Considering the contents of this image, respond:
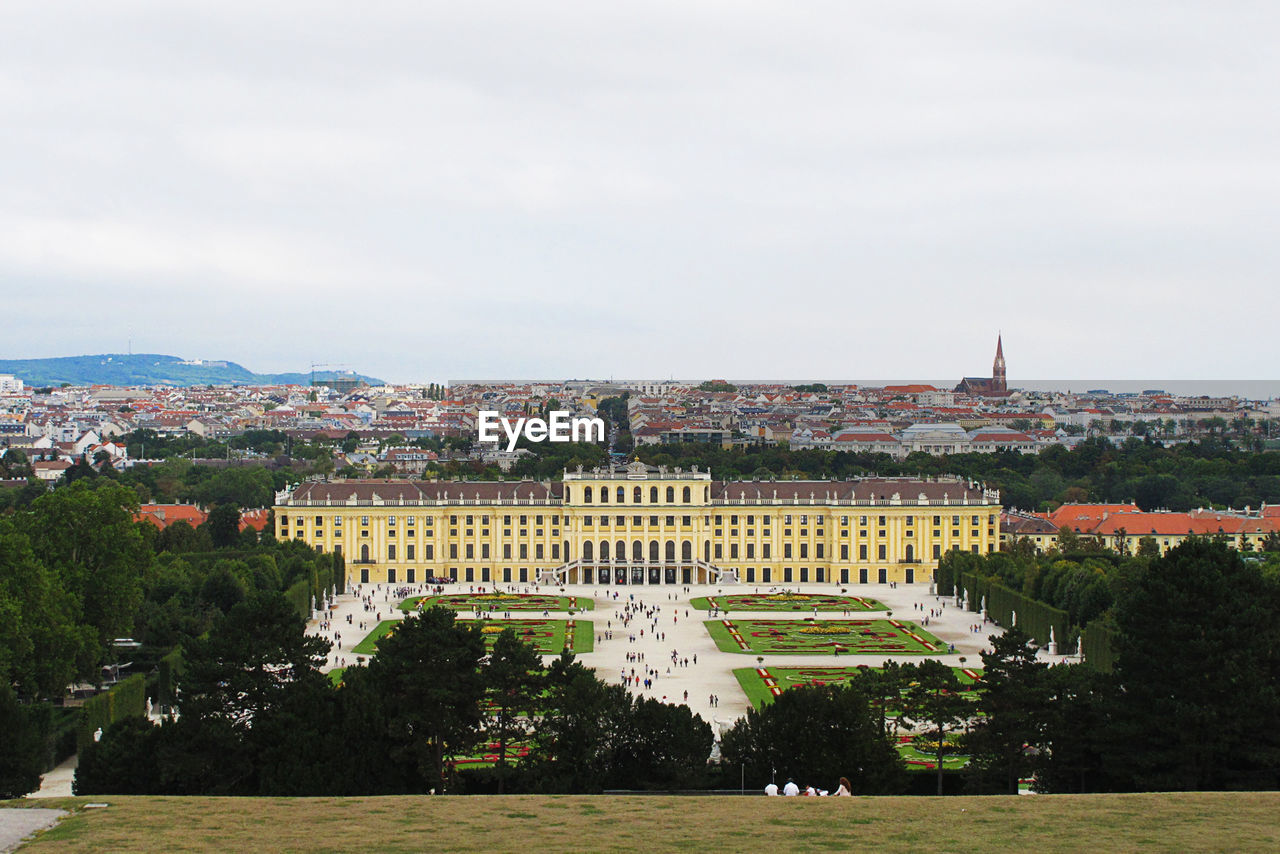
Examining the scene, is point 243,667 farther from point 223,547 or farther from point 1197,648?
point 223,547

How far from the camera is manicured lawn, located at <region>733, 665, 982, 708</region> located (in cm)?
6256

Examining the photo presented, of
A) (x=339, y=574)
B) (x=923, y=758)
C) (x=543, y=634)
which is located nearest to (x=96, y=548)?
(x=543, y=634)

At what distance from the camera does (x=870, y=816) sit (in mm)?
31672

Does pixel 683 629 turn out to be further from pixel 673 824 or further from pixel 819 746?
pixel 673 824

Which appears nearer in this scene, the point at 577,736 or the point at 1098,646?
the point at 577,736

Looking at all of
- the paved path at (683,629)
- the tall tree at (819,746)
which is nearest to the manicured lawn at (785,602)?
the paved path at (683,629)

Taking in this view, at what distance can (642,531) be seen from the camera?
109 m

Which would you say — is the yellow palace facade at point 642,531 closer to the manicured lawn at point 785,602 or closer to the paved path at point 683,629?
the paved path at point 683,629

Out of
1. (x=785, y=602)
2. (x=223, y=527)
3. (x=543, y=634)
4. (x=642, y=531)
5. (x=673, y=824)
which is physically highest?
(x=673, y=824)

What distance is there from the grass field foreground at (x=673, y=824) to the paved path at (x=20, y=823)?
39cm

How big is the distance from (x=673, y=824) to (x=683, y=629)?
2064 inches

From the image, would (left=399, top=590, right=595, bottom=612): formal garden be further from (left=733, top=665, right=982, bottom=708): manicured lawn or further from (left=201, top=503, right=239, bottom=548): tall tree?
(left=733, top=665, right=982, bottom=708): manicured lawn

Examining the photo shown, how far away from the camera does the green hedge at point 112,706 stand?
168 ft

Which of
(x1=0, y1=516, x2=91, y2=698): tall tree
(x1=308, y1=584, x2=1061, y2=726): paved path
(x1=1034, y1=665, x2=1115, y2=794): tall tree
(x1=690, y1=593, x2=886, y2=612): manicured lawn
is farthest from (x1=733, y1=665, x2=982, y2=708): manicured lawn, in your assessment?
(x1=0, y1=516, x2=91, y2=698): tall tree
